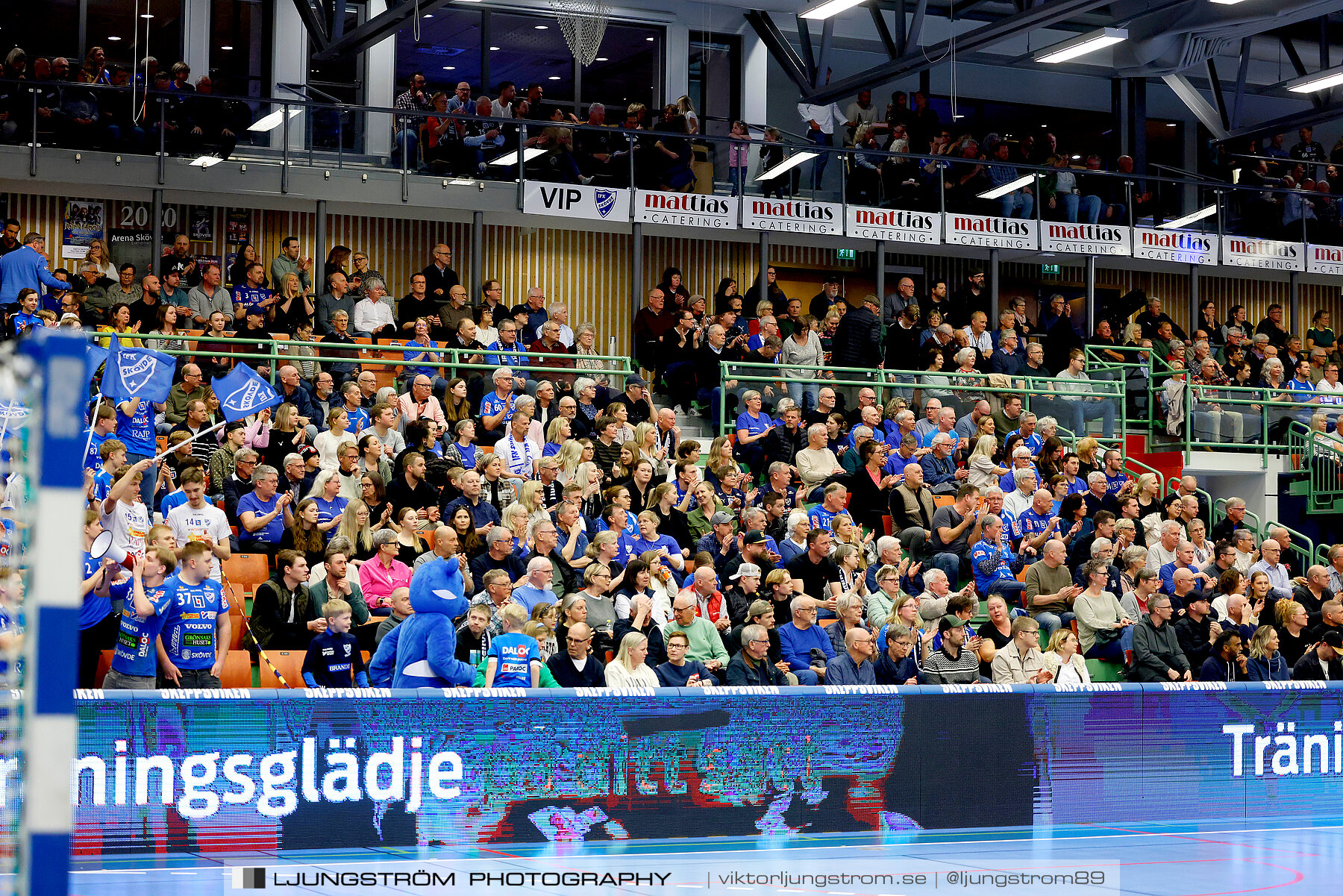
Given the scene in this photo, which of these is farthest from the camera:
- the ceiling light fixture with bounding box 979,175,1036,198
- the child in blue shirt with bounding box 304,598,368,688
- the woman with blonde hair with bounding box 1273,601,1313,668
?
the ceiling light fixture with bounding box 979,175,1036,198

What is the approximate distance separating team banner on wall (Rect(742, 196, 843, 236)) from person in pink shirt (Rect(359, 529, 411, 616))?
38.5ft

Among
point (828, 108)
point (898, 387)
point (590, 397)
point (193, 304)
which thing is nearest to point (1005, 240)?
point (828, 108)

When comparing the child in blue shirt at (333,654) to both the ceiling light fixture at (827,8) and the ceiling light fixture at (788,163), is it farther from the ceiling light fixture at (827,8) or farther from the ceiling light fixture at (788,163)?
the ceiling light fixture at (788,163)

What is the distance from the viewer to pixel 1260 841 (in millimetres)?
10797

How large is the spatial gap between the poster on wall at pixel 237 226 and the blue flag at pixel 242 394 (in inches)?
344

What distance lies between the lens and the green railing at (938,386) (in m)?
Answer: 18.2

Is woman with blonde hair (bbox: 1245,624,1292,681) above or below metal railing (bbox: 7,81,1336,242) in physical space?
below

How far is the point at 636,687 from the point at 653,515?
372cm

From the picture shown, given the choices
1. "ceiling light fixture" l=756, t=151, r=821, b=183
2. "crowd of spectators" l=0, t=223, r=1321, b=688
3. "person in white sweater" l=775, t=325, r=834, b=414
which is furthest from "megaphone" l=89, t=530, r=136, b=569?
"ceiling light fixture" l=756, t=151, r=821, b=183

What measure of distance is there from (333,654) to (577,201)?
12304 millimetres

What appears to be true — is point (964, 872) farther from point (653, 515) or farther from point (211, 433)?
point (211, 433)

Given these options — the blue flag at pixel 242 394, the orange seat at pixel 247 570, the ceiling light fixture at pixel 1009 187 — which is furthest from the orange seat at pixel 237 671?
the ceiling light fixture at pixel 1009 187

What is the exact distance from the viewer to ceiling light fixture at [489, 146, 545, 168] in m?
21.6

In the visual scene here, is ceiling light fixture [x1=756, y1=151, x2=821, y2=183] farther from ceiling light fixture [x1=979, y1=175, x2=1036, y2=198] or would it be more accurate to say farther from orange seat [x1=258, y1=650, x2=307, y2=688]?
orange seat [x1=258, y1=650, x2=307, y2=688]
